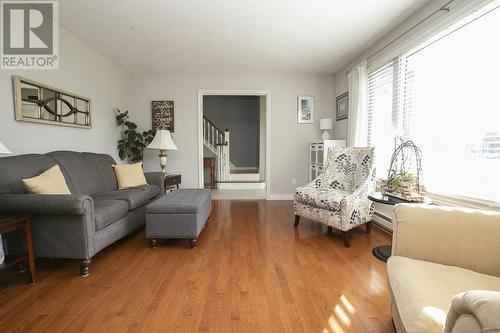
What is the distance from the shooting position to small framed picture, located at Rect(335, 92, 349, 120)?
4.21 m

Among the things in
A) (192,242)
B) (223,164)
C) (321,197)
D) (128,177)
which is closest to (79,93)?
(128,177)

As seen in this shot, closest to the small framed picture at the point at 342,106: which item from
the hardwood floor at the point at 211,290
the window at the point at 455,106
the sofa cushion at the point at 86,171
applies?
the window at the point at 455,106

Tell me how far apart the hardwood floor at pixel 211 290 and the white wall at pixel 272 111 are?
7.39ft

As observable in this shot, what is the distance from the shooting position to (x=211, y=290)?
1.78 metres

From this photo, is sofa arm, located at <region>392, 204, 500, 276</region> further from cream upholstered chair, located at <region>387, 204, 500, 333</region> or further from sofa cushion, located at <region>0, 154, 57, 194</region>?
sofa cushion, located at <region>0, 154, 57, 194</region>

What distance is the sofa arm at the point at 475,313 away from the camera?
0.53 meters

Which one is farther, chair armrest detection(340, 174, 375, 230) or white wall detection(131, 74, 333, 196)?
white wall detection(131, 74, 333, 196)

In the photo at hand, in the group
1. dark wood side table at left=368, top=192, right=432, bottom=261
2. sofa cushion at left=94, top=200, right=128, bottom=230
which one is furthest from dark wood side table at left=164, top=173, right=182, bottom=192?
dark wood side table at left=368, top=192, right=432, bottom=261

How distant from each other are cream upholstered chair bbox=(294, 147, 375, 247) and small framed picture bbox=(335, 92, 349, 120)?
1.26m

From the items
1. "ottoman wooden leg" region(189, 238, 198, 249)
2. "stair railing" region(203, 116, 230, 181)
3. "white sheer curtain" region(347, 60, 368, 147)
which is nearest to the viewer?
"ottoman wooden leg" region(189, 238, 198, 249)

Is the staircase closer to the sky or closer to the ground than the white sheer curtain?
closer to the ground

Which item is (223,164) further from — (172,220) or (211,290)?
(211,290)

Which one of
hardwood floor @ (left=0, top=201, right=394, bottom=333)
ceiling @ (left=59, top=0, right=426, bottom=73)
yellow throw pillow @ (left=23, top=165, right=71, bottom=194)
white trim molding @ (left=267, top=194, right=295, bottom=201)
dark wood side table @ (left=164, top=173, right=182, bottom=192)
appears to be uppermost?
ceiling @ (left=59, top=0, right=426, bottom=73)

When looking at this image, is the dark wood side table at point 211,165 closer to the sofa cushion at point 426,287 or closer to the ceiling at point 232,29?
the ceiling at point 232,29
